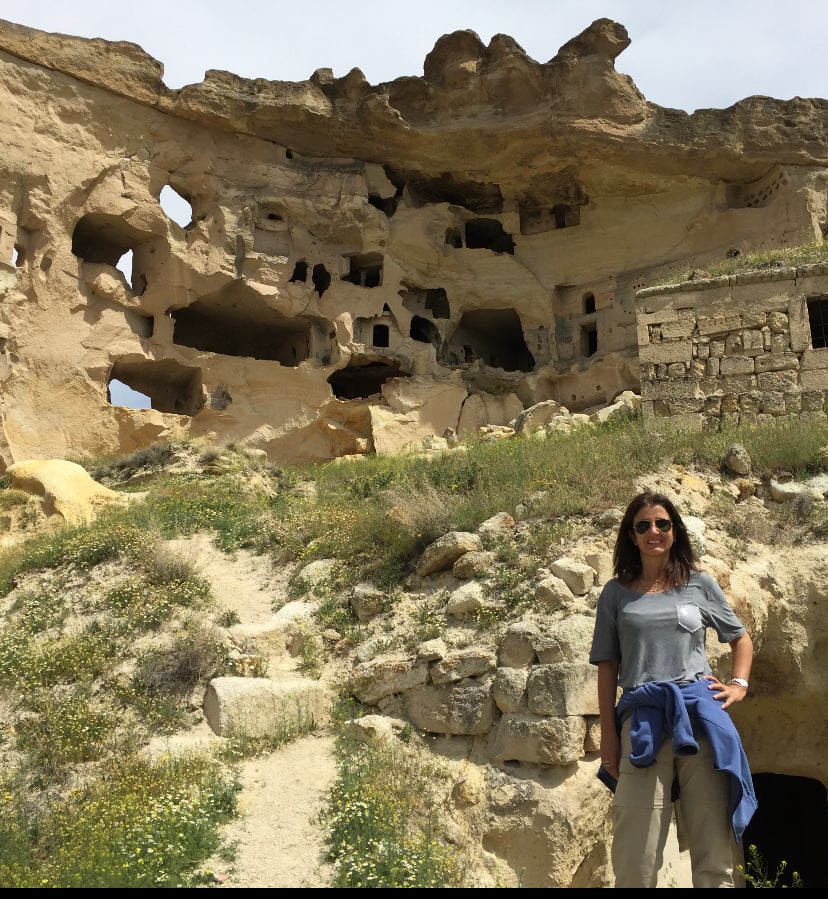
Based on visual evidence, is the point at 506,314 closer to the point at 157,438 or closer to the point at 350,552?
the point at 157,438

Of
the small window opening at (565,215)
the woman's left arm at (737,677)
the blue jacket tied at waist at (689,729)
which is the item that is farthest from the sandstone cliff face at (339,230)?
the blue jacket tied at waist at (689,729)

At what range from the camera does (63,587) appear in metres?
8.98

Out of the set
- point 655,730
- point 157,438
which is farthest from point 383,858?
point 157,438

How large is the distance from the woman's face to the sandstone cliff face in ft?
55.1

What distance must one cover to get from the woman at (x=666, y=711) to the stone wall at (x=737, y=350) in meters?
7.25

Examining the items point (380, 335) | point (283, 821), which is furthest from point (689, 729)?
point (380, 335)

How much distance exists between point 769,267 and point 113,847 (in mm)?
11037

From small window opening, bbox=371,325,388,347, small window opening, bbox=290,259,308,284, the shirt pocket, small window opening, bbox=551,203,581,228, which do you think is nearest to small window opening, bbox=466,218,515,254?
small window opening, bbox=551,203,581,228

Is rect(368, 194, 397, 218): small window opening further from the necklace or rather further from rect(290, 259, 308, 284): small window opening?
the necklace

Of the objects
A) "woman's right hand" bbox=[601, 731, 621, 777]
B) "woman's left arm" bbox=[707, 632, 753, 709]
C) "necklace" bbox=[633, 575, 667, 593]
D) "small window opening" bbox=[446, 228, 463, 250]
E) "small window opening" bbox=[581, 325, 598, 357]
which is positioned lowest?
"woman's right hand" bbox=[601, 731, 621, 777]

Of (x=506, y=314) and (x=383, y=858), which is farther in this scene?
(x=506, y=314)

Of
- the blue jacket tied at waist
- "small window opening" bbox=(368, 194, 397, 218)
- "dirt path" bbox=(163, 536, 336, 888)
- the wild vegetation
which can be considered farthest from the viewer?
"small window opening" bbox=(368, 194, 397, 218)

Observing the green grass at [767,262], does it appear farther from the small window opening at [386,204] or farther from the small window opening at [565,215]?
the small window opening at [386,204]

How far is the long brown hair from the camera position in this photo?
4234 millimetres
